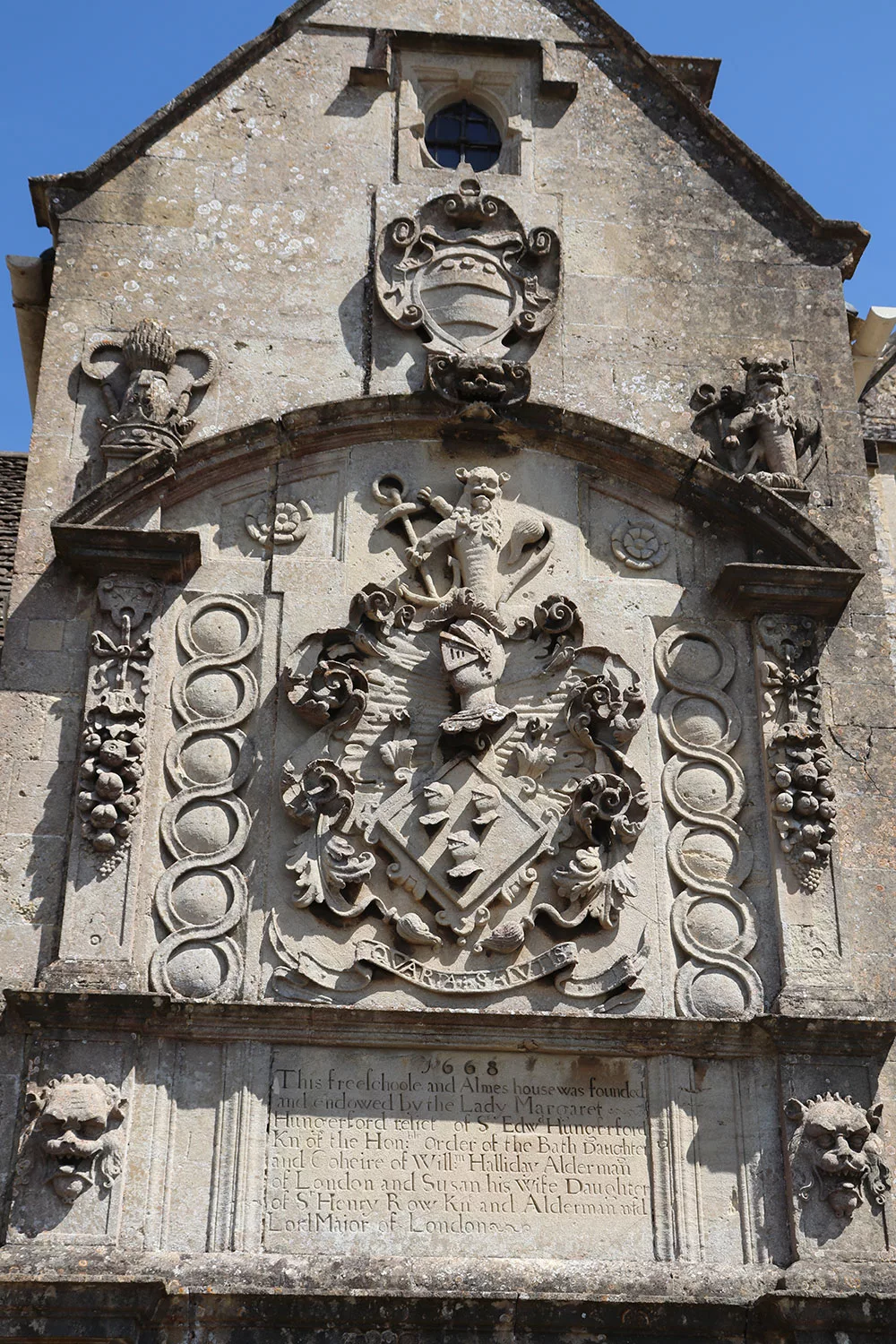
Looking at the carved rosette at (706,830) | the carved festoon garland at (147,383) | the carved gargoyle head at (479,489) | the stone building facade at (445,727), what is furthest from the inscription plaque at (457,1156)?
the carved festoon garland at (147,383)

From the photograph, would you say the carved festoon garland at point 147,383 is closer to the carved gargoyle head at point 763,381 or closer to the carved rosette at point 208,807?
the carved rosette at point 208,807

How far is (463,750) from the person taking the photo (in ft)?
30.7

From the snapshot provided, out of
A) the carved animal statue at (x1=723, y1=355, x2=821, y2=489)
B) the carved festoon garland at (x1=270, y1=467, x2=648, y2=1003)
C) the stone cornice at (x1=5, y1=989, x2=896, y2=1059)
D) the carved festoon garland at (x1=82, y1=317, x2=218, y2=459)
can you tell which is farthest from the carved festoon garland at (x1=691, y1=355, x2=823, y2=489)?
the stone cornice at (x1=5, y1=989, x2=896, y2=1059)

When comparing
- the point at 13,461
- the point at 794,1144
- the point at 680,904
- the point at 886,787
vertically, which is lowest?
the point at 794,1144

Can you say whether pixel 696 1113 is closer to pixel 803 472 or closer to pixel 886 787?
pixel 886 787

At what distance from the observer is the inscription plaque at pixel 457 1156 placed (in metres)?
8.39

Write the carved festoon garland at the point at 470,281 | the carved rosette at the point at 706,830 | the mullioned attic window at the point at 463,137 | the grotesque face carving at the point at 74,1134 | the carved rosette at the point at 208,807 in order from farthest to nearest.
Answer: the mullioned attic window at the point at 463,137
the carved festoon garland at the point at 470,281
the carved rosette at the point at 706,830
the carved rosette at the point at 208,807
the grotesque face carving at the point at 74,1134

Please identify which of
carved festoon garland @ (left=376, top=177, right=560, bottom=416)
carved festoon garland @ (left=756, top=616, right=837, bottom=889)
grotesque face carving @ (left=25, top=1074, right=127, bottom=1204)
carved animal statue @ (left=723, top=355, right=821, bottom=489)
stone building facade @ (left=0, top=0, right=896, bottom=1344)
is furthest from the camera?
carved festoon garland @ (left=376, top=177, right=560, bottom=416)

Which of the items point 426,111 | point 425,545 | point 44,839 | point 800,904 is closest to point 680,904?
point 800,904

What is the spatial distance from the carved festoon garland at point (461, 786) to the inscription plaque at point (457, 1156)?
36cm

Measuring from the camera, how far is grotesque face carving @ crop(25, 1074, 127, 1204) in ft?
26.9

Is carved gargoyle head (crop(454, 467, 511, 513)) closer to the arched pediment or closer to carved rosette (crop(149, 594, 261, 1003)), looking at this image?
the arched pediment

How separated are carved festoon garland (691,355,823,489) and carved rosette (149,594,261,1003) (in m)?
2.76

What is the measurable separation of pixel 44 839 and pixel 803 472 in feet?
14.8
